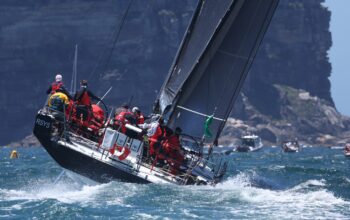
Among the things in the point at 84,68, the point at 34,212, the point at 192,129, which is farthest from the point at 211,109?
the point at 84,68

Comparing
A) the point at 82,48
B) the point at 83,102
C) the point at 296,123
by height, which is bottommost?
the point at 83,102

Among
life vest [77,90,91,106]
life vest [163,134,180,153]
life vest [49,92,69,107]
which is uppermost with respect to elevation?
life vest [77,90,91,106]

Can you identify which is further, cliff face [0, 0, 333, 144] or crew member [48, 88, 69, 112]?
cliff face [0, 0, 333, 144]

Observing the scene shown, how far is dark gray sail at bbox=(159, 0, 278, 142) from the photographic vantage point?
81.5ft

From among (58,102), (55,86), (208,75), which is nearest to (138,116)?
(58,102)

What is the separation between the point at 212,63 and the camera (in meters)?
25.1

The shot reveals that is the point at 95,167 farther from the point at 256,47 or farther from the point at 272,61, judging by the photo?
the point at 272,61

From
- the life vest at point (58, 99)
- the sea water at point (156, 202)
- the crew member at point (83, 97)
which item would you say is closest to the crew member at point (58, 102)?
the life vest at point (58, 99)

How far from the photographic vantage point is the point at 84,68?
170000 millimetres

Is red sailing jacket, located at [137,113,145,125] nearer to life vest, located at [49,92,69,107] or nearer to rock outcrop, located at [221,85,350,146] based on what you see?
life vest, located at [49,92,69,107]

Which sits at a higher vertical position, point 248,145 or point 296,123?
point 296,123

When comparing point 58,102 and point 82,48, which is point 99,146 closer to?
point 58,102

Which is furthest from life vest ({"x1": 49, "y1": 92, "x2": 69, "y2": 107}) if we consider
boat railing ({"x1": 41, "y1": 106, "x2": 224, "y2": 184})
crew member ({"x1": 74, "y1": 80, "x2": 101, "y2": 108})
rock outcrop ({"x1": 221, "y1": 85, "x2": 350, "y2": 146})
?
rock outcrop ({"x1": 221, "y1": 85, "x2": 350, "y2": 146})

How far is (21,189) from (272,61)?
175796 millimetres
